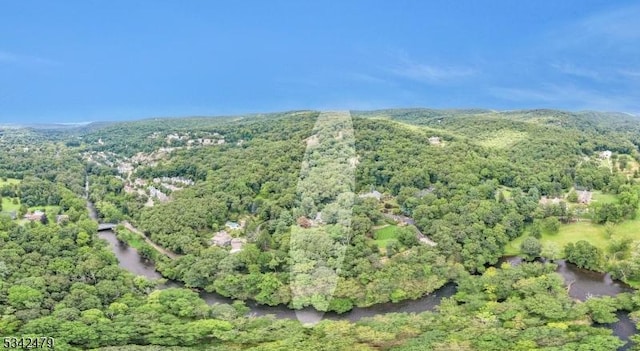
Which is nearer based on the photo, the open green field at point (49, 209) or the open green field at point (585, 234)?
the open green field at point (585, 234)

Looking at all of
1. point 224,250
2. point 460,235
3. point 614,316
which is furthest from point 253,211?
point 614,316

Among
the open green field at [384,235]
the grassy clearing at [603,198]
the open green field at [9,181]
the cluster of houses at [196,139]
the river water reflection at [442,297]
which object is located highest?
the cluster of houses at [196,139]

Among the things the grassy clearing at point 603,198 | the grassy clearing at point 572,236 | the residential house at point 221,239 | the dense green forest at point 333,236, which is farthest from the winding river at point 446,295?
the grassy clearing at point 603,198

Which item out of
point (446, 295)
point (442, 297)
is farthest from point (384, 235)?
point (442, 297)

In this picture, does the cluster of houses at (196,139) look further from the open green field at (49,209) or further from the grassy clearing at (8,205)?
the grassy clearing at (8,205)

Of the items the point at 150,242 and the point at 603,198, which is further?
the point at 603,198

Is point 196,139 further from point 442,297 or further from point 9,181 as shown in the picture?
point 442,297

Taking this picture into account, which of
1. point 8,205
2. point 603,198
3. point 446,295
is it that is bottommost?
point 446,295
